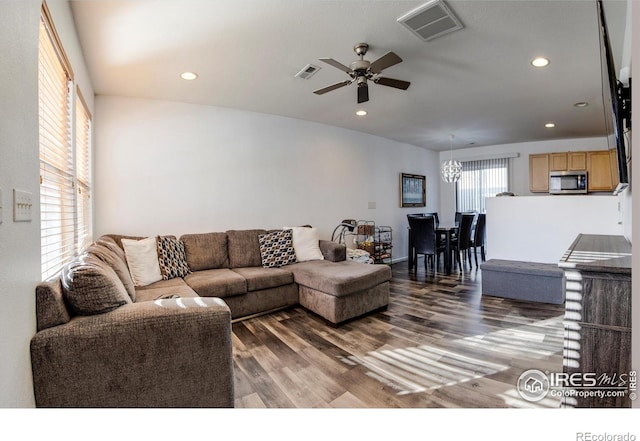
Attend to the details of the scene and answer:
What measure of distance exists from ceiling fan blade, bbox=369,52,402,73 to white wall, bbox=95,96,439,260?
2229 mm

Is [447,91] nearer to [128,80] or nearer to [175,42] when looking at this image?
[175,42]

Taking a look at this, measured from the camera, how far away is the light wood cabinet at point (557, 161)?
581 cm

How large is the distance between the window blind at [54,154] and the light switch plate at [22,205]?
465 millimetres

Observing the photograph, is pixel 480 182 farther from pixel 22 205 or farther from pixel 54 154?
pixel 22 205

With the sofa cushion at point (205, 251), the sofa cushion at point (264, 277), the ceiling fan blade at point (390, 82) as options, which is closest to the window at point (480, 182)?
the ceiling fan blade at point (390, 82)

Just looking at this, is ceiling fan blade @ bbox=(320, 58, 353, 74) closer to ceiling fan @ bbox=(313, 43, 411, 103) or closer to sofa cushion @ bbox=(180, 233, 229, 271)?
ceiling fan @ bbox=(313, 43, 411, 103)

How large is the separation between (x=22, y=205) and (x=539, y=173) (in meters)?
7.57

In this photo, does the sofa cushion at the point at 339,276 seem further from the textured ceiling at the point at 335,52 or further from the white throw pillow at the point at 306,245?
the textured ceiling at the point at 335,52

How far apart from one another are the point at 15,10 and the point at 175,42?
1.40m

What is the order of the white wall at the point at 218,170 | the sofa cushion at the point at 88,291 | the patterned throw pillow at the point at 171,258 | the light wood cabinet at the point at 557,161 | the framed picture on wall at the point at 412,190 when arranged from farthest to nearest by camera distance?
the framed picture on wall at the point at 412,190 → the light wood cabinet at the point at 557,161 → the white wall at the point at 218,170 → the patterned throw pillow at the point at 171,258 → the sofa cushion at the point at 88,291

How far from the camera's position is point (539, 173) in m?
6.04

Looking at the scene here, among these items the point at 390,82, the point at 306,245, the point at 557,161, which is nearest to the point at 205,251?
the point at 306,245

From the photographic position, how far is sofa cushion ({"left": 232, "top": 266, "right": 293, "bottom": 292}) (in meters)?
3.13
